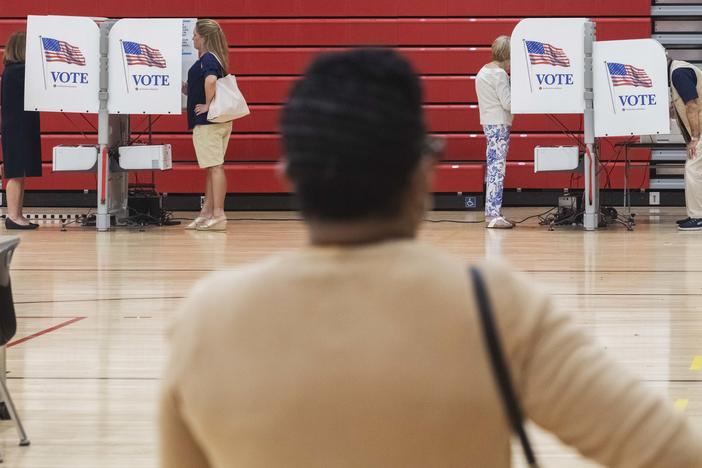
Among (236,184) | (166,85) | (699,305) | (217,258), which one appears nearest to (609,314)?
(699,305)

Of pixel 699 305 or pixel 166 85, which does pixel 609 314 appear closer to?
pixel 699 305

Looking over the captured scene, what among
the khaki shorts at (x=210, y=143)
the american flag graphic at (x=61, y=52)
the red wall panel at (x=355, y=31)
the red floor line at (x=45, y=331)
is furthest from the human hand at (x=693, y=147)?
the red floor line at (x=45, y=331)

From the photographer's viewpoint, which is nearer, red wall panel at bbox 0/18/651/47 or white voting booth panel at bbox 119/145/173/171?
white voting booth panel at bbox 119/145/173/171

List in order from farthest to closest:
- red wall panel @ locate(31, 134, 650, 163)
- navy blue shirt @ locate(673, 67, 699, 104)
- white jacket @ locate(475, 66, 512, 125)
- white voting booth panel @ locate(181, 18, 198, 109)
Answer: red wall panel @ locate(31, 134, 650, 163), white voting booth panel @ locate(181, 18, 198, 109), white jacket @ locate(475, 66, 512, 125), navy blue shirt @ locate(673, 67, 699, 104)

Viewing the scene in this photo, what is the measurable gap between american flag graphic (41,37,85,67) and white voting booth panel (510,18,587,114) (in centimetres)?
355

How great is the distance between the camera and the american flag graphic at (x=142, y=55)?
9.42m

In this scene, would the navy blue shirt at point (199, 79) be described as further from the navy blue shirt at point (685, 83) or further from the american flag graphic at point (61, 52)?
the navy blue shirt at point (685, 83)

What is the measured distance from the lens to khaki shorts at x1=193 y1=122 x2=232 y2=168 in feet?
30.6

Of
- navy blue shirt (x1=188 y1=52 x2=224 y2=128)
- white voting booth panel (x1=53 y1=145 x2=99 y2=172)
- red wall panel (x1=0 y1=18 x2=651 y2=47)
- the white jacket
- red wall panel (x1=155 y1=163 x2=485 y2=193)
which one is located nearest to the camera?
navy blue shirt (x1=188 y1=52 x2=224 y2=128)

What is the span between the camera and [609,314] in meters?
5.13

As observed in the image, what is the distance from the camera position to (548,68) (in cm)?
945
